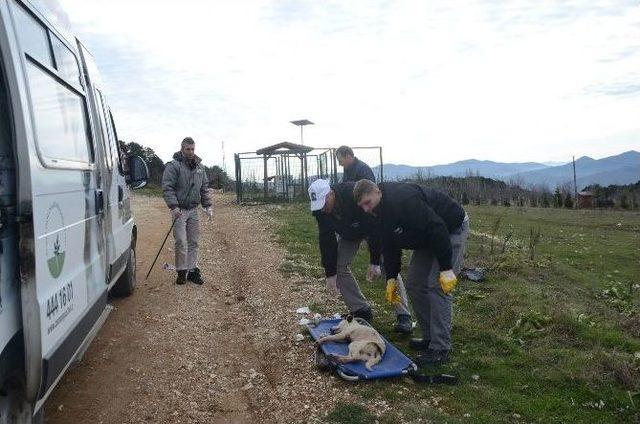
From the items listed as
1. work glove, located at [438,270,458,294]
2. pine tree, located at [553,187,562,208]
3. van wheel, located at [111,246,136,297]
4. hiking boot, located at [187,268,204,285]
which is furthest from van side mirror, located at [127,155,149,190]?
pine tree, located at [553,187,562,208]

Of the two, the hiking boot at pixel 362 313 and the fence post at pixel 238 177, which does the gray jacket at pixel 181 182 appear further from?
the fence post at pixel 238 177

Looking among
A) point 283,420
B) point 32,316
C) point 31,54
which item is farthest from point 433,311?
point 31,54

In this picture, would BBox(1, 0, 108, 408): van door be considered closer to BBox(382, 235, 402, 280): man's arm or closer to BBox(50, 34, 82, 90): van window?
BBox(50, 34, 82, 90): van window

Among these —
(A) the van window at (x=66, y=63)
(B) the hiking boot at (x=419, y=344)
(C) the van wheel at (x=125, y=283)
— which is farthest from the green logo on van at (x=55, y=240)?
(C) the van wheel at (x=125, y=283)

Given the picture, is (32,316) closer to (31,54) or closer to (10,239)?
(10,239)

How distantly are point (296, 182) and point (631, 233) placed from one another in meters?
12.1

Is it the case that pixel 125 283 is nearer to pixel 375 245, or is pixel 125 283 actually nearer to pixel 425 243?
pixel 375 245

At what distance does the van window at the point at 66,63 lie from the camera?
13.2 ft

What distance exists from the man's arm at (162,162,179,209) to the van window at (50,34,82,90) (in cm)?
298

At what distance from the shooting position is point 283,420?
4422 millimetres

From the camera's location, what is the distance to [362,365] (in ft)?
16.9

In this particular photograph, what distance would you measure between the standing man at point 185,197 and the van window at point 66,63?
9.91ft

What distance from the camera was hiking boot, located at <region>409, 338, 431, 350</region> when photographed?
5727 millimetres

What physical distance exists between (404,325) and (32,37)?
4491 mm
